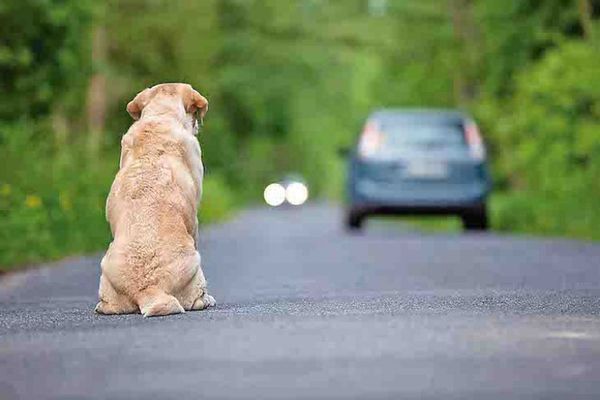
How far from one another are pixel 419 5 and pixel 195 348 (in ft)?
104

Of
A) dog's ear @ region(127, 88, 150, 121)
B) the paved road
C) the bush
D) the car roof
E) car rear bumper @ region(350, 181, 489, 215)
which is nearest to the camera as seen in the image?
the paved road

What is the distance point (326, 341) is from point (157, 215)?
2078 mm

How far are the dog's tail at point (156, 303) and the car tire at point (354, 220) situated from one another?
1597 cm

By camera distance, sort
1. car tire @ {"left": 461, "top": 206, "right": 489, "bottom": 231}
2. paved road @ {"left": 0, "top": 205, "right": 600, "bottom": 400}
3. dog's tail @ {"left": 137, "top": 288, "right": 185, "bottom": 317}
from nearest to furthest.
→ paved road @ {"left": 0, "top": 205, "right": 600, "bottom": 400}
dog's tail @ {"left": 137, "top": 288, "right": 185, "bottom": 317}
car tire @ {"left": 461, "top": 206, "right": 489, "bottom": 231}

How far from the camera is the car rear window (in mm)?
24938

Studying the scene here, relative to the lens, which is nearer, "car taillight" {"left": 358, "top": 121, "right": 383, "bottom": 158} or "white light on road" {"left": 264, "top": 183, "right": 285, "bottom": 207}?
"car taillight" {"left": 358, "top": 121, "right": 383, "bottom": 158}

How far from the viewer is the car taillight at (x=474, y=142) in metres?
24.9

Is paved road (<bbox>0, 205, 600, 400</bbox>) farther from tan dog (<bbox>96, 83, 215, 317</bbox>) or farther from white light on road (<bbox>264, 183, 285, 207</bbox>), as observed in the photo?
white light on road (<bbox>264, 183, 285, 207</bbox>)

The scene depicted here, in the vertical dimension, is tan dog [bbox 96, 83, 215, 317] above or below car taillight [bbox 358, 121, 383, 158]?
above

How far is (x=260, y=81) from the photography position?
61.8 m

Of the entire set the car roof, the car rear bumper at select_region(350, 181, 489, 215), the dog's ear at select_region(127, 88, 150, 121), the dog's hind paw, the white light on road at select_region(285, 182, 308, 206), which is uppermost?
the dog's ear at select_region(127, 88, 150, 121)

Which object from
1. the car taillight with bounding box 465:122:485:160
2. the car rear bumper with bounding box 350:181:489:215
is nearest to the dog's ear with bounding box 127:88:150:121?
the car rear bumper with bounding box 350:181:489:215

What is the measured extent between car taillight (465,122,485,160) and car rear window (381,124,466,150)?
0.09 m

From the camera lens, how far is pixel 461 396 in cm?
654
